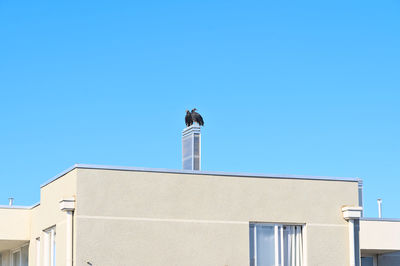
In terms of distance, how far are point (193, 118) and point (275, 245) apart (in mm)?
4596

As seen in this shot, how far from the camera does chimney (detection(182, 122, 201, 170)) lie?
24656 mm

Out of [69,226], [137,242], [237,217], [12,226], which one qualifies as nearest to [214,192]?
[237,217]

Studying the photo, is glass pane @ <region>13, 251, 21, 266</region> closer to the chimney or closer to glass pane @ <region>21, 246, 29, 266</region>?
glass pane @ <region>21, 246, 29, 266</region>

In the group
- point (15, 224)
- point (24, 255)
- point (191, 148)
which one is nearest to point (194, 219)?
point (191, 148)

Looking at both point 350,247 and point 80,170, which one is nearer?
point 80,170

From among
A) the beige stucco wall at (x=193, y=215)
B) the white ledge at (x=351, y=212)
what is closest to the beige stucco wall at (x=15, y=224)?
the beige stucco wall at (x=193, y=215)

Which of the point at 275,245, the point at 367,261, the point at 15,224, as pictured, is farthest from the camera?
the point at 367,261

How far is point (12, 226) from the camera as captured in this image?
2619 cm

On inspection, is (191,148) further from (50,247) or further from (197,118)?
(50,247)

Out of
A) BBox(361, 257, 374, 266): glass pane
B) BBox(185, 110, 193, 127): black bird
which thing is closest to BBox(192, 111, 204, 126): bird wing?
BBox(185, 110, 193, 127): black bird

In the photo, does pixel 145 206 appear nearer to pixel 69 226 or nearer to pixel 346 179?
pixel 69 226

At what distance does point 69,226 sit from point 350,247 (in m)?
7.33

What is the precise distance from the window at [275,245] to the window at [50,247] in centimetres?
513

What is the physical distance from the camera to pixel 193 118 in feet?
82.7
